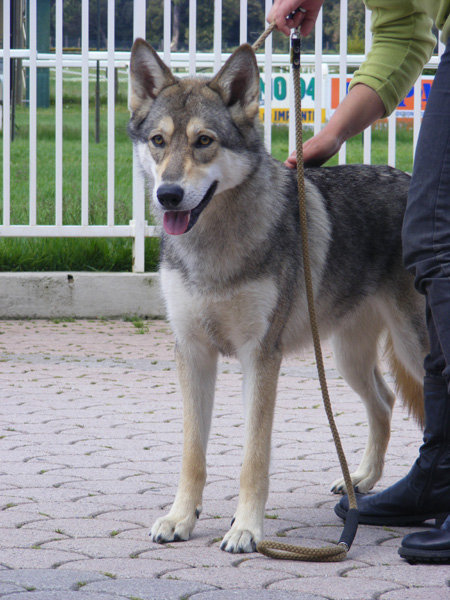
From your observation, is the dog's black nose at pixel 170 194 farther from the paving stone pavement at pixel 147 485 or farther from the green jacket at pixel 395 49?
the paving stone pavement at pixel 147 485

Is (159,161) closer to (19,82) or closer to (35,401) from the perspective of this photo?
(35,401)

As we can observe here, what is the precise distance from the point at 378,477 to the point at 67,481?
1.36 m

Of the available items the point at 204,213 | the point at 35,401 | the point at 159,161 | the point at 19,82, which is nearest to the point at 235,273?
the point at 204,213

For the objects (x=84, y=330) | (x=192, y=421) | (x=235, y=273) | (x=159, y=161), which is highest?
(x=159, y=161)

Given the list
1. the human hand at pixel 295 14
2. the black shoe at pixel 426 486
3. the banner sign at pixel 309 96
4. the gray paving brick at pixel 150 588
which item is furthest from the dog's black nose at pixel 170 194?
the banner sign at pixel 309 96

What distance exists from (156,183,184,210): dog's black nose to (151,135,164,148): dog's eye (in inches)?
9.7

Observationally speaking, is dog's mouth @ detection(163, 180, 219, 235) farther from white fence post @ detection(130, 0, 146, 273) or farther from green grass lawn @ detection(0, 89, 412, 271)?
white fence post @ detection(130, 0, 146, 273)

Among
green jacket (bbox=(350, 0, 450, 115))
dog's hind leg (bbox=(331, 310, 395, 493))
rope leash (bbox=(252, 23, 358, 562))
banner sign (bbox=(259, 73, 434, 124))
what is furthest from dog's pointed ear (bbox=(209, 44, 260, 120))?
banner sign (bbox=(259, 73, 434, 124))

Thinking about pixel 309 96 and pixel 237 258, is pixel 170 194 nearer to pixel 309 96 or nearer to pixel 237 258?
pixel 237 258

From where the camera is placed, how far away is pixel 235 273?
341 centimetres

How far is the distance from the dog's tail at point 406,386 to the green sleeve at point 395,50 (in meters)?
1.15

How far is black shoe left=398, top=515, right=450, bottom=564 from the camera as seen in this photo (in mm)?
2898

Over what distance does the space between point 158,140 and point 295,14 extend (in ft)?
2.51

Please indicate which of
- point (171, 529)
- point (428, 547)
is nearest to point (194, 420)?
point (171, 529)
